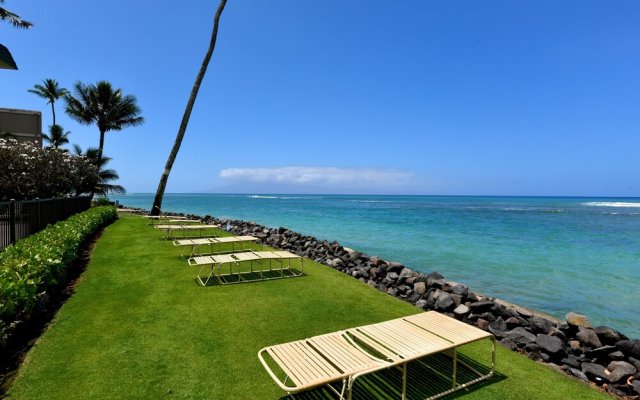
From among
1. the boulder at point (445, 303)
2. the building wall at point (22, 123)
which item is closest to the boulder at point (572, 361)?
the boulder at point (445, 303)

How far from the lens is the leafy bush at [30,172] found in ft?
49.1

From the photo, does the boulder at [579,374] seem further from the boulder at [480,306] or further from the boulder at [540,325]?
the boulder at [480,306]

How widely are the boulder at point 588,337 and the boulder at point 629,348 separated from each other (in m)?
0.26

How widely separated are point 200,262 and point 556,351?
6955 millimetres

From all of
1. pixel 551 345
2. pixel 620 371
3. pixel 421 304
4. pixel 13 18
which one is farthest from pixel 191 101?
pixel 620 371

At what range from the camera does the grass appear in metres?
3.74

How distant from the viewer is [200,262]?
820cm

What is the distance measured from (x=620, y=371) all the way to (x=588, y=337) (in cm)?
111

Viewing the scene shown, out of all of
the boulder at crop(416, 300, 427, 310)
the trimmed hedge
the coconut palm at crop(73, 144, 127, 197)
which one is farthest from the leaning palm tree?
the boulder at crop(416, 300, 427, 310)

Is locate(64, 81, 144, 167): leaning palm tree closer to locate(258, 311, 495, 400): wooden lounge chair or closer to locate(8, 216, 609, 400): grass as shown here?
locate(8, 216, 609, 400): grass

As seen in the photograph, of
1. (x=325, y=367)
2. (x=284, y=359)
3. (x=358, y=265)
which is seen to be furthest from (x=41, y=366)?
(x=358, y=265)

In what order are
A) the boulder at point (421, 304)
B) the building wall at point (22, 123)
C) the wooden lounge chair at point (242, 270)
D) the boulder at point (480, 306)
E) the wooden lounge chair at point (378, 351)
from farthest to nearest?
the building wall at point (22, 123), the wooden lounge chair at point (242, 270), the boulder at point (421, 304), the boulder at point (480, 306), the wooden lounge chair at point (378, 351)

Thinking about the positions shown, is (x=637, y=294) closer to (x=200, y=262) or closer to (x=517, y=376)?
(x=517, y=376)

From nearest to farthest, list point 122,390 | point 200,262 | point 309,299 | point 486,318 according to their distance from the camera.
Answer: point 122,390, point 486,318, point 309,299, point 200,262
